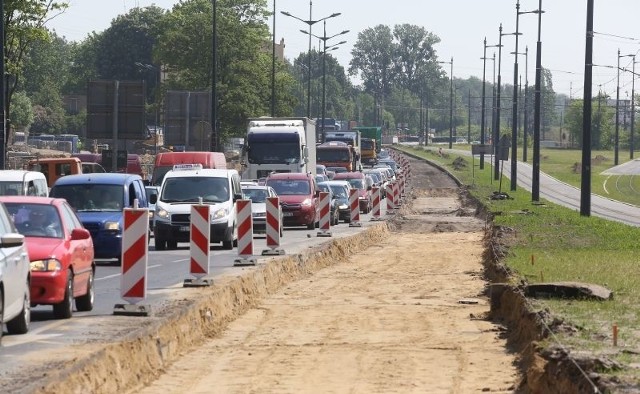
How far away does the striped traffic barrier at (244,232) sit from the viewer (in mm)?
25875

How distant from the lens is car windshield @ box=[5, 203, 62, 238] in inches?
658

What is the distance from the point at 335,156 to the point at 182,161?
113 ft

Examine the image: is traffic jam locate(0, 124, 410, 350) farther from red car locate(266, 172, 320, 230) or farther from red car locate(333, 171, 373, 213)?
red car locate(333, 171, 373, 213)

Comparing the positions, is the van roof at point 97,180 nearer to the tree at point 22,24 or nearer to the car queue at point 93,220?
the car queue at point 93,220

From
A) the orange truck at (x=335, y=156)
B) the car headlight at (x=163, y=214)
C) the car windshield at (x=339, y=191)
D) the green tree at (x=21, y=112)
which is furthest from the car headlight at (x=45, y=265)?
the green tree at (x=21, y=112)

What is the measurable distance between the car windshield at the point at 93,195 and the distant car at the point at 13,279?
13.3 meters

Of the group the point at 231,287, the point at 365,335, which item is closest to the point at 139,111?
the point at 231,287

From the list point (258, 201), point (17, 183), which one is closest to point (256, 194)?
point (258, 201)

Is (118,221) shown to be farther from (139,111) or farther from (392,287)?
(139,111)

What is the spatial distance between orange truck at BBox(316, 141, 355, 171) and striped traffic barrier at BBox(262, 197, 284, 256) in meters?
51.6

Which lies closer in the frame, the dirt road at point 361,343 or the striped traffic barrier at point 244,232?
the dirt road at point 361,343

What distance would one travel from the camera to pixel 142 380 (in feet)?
44.8

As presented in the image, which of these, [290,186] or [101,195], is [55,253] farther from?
[290,186]

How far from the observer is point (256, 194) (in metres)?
43.4
